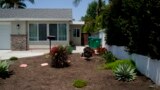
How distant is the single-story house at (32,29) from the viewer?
106ft

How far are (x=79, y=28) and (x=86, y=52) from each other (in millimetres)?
24219

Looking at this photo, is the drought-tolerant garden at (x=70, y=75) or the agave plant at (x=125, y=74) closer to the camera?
the drought-tolerant garden at (x=70, y=75)

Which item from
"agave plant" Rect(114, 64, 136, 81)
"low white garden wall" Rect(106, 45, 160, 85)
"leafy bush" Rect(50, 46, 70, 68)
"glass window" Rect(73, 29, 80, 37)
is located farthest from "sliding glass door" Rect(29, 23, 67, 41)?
"agave plant" Rect(114, 64, 136, 81)

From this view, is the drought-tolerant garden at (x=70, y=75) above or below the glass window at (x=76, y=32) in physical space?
below

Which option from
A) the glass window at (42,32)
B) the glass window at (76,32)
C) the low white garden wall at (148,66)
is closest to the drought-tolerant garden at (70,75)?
the low white garden wall at (148,66)

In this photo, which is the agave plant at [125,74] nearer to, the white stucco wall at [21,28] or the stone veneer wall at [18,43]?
the stone veneer wall at [18,43]

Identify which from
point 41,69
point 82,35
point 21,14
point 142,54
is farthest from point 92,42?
point 142,54

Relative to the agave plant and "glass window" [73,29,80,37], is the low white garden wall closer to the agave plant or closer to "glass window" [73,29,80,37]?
the agave plant

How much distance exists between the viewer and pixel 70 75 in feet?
47.4

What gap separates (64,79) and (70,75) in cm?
70

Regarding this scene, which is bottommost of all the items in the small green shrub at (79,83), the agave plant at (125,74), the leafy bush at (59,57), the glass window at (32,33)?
the small green shrub at (79,83)

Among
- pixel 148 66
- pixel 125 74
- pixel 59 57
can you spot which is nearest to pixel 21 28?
pixel 59 57

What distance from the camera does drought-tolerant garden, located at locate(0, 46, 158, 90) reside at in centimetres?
1248

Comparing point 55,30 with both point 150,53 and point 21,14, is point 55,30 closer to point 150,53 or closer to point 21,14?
point 21,14
